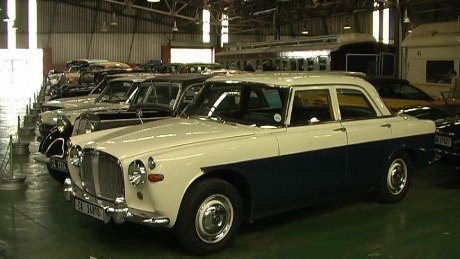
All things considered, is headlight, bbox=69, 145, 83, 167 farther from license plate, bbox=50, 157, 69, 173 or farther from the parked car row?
license plate, bbox=50, 157, 69, 173

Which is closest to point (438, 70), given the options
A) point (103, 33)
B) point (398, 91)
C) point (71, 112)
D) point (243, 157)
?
point (398, 91)

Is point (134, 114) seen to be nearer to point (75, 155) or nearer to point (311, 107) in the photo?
point (75, 155)

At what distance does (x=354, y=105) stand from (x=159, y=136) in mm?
2545

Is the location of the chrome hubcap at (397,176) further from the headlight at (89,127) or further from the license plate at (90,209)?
the headlight at (89,127)

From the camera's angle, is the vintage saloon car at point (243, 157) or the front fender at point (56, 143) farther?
the front fender at point (56, 143)

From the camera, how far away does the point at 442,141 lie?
8.00m

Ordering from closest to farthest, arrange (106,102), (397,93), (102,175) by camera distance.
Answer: (102,175)
(106,102)
(397,93)

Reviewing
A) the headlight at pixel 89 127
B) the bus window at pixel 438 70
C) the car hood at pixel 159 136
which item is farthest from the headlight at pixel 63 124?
the bus window at pixel 438 70

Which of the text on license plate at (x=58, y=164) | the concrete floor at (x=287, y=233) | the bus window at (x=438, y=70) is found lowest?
the concrete floor at (x=287, y=233)

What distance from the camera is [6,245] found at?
538cm

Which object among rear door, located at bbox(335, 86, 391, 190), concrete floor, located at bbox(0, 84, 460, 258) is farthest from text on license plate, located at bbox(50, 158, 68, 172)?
rear door, located at bbox(335, 86, 391, 190)

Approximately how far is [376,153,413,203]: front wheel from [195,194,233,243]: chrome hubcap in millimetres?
2424

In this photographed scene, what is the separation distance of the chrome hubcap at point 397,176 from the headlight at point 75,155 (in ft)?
12.0

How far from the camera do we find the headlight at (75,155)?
221 inches
